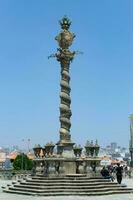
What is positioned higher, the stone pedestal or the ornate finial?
the ornate finial

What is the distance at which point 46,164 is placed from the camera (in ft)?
88.1

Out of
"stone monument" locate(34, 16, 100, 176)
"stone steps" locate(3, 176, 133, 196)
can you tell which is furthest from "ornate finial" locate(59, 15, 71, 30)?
"stone steps" locate(3, 176, 133, 196)

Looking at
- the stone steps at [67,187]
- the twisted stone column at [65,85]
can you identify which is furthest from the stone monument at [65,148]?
the stone steps at [67,187]

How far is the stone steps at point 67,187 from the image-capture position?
2383cm

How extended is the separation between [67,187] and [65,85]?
6.04m

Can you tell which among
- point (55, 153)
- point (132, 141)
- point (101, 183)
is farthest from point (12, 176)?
point (132, 141)

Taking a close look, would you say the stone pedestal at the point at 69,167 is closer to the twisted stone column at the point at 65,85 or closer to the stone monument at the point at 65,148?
the stone monument at the point at 65,148

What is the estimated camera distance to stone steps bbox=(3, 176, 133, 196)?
78.2ft

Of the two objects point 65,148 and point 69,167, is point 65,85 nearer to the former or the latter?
point 65,148

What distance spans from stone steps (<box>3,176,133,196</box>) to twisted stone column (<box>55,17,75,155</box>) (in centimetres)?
279

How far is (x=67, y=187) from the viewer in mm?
24234

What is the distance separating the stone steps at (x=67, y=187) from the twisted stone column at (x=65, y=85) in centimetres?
279

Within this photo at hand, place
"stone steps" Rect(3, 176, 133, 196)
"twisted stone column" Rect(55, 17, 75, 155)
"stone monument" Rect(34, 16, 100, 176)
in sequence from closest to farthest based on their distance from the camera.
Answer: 1. "stone steps" Rect(3, 176, 133, 196)
2. "stone monument" Rect(34, 16, 100, 176)
3. "twisted stone column" Rect(55, 17, 75, 155)

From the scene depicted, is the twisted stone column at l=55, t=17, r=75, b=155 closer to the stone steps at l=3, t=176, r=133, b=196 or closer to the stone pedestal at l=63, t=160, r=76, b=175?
the stone pedestal at l=63, t=160, r=76, b=175
